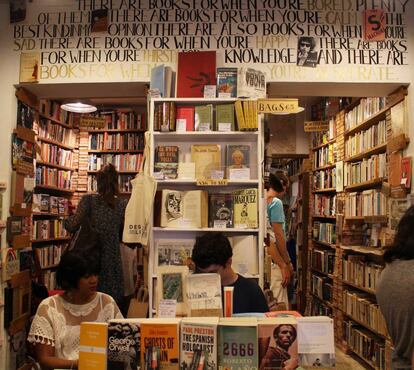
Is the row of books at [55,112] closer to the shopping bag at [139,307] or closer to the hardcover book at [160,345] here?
the shopping bag at [139,307]

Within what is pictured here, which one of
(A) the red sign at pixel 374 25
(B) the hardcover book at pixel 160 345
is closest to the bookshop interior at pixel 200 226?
(B) the hardcover book at pixel 160 345

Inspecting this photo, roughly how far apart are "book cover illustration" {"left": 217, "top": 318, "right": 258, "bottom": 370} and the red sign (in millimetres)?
2810

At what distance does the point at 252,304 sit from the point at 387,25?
244 cm

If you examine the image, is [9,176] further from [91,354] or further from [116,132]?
[116,132]

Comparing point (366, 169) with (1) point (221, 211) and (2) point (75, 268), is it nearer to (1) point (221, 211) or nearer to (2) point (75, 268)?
(1) point (221, 211)

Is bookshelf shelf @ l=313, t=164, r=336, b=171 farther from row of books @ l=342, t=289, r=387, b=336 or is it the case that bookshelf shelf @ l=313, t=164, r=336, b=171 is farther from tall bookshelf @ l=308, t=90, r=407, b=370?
row of books @ l=342, t=289, r=387, b=336

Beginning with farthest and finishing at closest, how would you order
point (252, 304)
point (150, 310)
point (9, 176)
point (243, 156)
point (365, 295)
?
point (365, 295) < point (9, 176) < point (243, 156) < point (150, 310) < point (252, 304)

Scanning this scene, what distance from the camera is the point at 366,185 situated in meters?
4.97

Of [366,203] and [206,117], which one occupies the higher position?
[206,117]

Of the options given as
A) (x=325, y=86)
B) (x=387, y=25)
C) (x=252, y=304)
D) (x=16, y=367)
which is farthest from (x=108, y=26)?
(x=16, y=367)

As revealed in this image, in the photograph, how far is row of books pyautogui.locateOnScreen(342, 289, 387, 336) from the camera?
14.1 feet

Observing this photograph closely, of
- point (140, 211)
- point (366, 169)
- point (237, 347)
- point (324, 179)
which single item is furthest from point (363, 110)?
point (237, 347)

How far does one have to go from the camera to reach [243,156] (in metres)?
3.54

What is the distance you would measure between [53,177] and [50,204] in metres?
0.35
